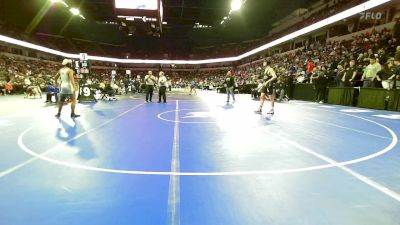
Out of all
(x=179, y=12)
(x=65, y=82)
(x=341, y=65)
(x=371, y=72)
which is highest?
(x=179, y=12)

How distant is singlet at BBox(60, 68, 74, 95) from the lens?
1005cm

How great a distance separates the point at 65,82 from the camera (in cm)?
1009

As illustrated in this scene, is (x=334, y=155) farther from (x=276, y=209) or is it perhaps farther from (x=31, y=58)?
(x=31, y=58)

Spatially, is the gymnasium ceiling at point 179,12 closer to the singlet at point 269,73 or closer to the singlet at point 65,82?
the singlet at point 65,82

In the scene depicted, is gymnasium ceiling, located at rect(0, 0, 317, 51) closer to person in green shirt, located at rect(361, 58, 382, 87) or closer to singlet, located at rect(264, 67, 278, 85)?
singlet, located at rect(264, 67, 278, 85)

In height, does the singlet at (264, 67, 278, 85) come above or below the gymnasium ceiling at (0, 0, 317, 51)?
below

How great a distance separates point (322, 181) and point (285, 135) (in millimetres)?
3247

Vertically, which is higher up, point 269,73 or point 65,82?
point 269,73

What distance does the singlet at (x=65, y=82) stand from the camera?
10047mm

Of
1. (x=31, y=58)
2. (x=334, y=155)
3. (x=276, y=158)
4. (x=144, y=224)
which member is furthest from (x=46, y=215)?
(x=31, y=58)

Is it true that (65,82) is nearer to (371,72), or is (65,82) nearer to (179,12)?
(371,72)
